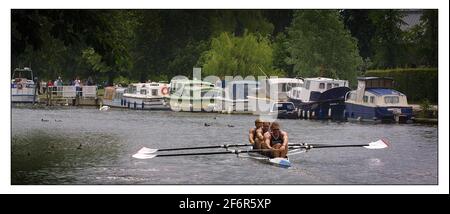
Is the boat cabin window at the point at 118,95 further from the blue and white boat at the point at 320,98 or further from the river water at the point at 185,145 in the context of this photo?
the blue and white boat at the point at 320,98

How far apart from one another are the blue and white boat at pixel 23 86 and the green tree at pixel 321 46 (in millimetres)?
7812

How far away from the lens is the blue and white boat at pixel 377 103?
1457 inches

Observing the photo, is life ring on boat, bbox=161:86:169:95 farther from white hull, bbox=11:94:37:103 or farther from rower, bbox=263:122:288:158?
rower, bbox=263:122:288:158

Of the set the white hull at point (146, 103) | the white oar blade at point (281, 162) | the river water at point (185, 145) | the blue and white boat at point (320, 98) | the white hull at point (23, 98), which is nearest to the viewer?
the white oar blade at point (281, 162)

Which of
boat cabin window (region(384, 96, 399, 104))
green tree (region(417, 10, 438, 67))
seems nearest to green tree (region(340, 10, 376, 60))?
green tree (region(417, 10, 438, 67))

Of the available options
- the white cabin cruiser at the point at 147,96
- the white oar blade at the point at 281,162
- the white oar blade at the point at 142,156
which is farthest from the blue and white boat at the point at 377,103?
the white oar blade at the point at 142,156

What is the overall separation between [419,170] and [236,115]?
11877 mm

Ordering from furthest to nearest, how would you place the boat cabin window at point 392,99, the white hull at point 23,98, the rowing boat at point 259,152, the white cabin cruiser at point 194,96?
1. the boat cabin window at point 392,99
2. the white cabin cruiser at point 194,96
3. the white hull at point 23,98
4. the rowing boat at point 259,152

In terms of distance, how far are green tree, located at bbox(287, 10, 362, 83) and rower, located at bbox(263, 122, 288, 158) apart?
16.0 feet

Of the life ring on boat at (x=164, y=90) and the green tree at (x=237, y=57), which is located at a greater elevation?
the green tree at (x=237, y=57)

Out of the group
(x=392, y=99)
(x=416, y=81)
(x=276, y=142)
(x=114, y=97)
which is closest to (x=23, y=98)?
(x=114, y=97)

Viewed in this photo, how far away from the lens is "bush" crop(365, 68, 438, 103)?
32.5 meters
